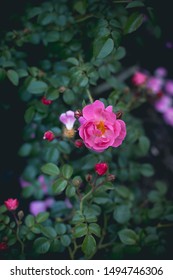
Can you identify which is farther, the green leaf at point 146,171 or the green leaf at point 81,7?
the green leaf at point 146,171

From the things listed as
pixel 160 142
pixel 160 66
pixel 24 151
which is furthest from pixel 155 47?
pixel 24 151

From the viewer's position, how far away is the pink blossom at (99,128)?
1006mm

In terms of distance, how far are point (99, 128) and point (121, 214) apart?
0.48 meters

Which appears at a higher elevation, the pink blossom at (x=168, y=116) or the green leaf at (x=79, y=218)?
the green leaf at (x=79, y=218)

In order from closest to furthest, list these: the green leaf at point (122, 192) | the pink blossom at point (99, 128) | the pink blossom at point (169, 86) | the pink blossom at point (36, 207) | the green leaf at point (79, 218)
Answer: the pink blossom at point (99, 128), the green leaf at point (79, 218), the green leaf at point (122, 192), the pink blossom at point (36, 207), the pink blossom at point (169, 86)

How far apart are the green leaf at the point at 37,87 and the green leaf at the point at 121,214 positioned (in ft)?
1.76

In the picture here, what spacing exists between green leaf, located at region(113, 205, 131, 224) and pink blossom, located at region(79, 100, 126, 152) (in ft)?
1.38

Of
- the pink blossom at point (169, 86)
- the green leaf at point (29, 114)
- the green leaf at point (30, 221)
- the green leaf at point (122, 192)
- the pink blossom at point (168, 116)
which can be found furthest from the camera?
the pink blossom at point (169, 86)

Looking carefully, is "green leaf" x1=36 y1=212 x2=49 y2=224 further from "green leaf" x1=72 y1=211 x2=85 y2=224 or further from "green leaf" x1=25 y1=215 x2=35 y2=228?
"green leaf" x1=72 y1=211 x2=85 y2=224

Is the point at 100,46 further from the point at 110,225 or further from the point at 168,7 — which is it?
the point at 110,225

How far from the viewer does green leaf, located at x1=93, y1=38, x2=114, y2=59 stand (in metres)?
1.09

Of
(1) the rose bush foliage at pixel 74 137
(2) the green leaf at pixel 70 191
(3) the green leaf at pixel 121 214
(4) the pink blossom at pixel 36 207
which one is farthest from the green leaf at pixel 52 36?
(4) the pink blossom at pixel 36 207

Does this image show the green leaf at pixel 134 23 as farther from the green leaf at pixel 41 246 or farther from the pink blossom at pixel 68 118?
the green leaf at pixel 41 246
